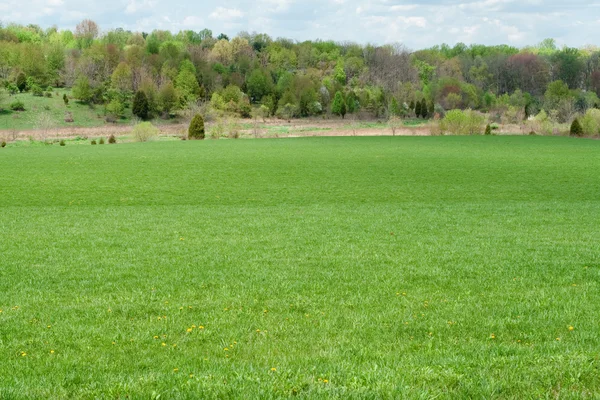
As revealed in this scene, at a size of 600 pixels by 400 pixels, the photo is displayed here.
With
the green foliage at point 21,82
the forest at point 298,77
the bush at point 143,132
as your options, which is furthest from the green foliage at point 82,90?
the bush at point 143,132

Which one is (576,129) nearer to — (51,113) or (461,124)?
(461,124)

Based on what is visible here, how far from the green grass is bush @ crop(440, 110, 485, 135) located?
6234cm

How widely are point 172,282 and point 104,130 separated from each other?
89959 millimetres

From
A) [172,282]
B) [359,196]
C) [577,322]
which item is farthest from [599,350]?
[359,196]

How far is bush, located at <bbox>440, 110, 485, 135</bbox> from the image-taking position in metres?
79.9

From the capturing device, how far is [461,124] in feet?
262

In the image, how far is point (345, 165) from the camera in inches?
1722

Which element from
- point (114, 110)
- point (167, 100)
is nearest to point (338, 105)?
point (167, 100)

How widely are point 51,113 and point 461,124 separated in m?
73.7

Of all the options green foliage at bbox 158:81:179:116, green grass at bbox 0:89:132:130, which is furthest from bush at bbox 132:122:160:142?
green foliage at bbox 158:81:179:116

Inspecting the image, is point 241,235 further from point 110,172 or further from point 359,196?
point 110,172

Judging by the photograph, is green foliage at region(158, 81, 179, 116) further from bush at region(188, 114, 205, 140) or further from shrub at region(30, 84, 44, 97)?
bush at region(188, 114, 205, 140)

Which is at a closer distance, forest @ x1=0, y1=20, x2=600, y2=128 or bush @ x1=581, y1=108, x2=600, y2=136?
bush @ x1=581, y1=108, x2=600, y2=136

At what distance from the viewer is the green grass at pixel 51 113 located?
340 feet
